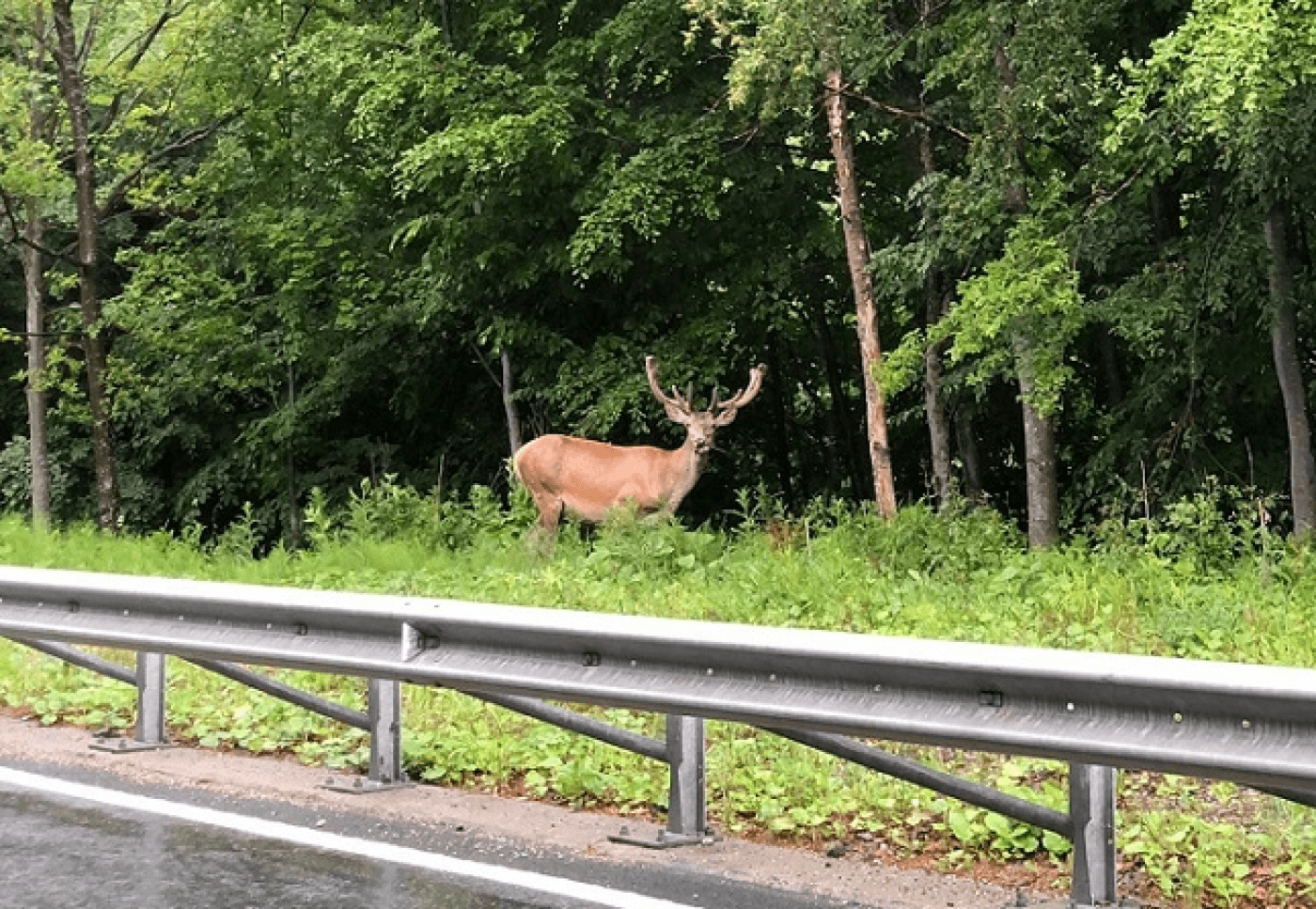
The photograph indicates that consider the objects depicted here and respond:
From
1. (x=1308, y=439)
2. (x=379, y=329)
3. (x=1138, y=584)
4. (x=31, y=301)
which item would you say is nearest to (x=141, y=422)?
(x=31, y=301)

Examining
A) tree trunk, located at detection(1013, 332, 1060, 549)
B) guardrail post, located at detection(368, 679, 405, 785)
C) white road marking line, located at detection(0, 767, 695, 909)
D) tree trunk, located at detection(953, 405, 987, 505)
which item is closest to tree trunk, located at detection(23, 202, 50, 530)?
tree trunk, located at detection(953, 405, 987, 505)

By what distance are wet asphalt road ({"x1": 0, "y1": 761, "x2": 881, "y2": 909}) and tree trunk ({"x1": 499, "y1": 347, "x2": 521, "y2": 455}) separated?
17860mm

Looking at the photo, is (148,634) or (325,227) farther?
(325,227)

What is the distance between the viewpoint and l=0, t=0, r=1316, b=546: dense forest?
53.0 feet

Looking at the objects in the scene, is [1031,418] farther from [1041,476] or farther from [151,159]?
[151,159]

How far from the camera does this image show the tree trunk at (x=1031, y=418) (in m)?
16.0

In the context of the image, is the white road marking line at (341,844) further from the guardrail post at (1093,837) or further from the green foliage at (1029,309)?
the green foliage at (1029,309)

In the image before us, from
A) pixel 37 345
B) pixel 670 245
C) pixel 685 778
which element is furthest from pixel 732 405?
pixel 37 345

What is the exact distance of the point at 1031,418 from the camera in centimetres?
1811

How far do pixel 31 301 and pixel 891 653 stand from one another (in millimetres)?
25905

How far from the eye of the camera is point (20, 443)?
1297 inches

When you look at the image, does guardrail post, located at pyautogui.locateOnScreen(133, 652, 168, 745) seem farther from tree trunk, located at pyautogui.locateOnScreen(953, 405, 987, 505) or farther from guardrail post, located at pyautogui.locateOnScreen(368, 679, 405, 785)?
tree trunk, located at pyautogui.locateOnScreen(953, 405, 987, 505)

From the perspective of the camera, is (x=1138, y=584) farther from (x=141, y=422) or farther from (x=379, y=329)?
(x=141, y=422)

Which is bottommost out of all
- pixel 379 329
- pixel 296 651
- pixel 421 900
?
pixel 421 900
